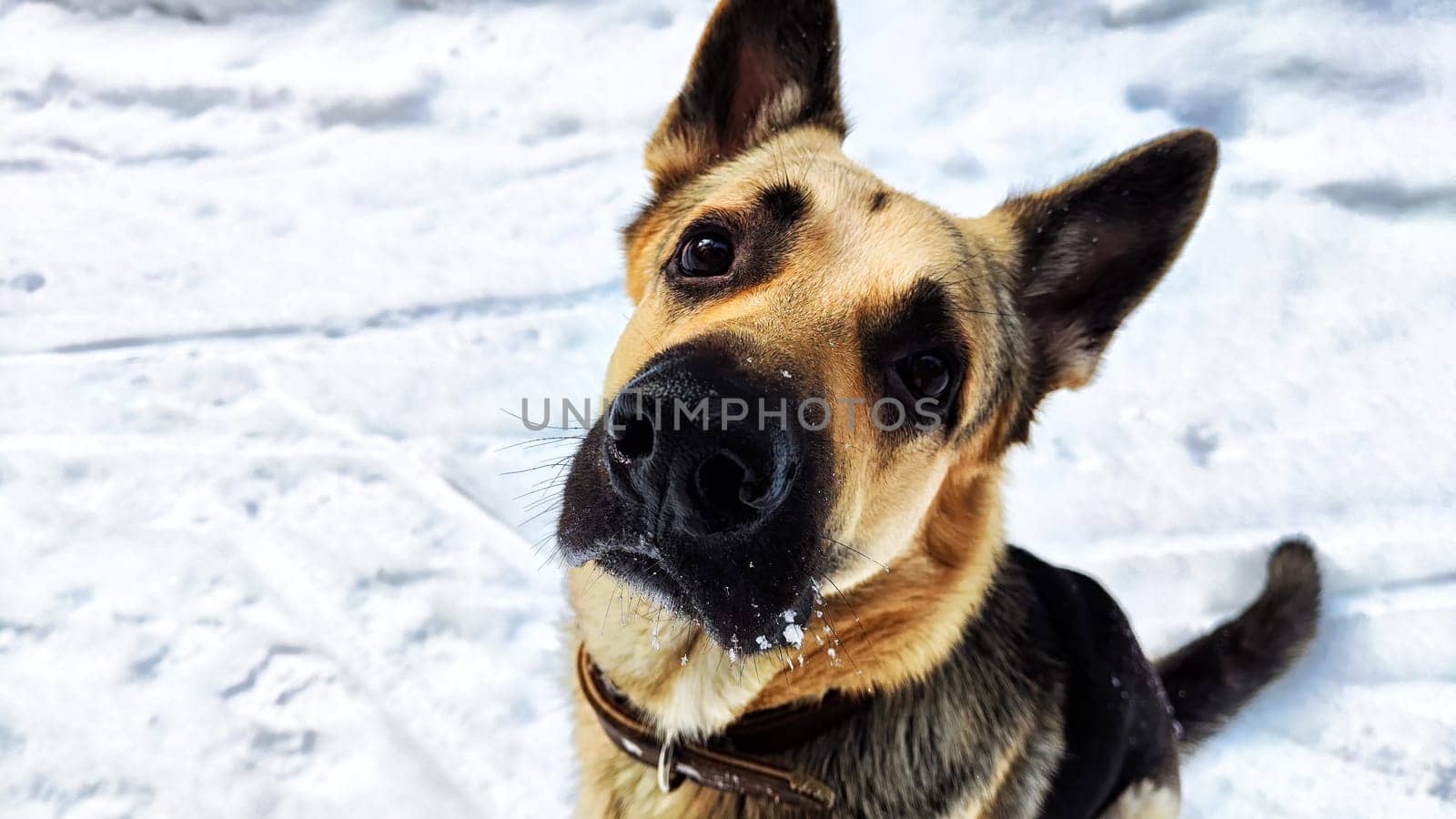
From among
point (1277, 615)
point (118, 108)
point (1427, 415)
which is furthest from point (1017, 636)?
point (118, 108)

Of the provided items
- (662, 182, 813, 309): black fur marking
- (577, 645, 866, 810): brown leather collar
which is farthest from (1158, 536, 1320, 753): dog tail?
(662, 182, 813, 309): black fur marking

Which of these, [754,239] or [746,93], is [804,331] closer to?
[754,239]

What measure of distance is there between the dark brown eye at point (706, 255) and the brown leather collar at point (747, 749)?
47.2 inches

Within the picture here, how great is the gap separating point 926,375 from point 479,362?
2.92 meters

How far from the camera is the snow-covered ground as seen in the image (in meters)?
3.11

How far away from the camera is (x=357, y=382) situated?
4.21 m

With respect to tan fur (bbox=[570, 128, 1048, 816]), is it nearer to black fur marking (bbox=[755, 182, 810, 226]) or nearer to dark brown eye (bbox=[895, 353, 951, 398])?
black fur marking (bbox=[755, 182, 810, 226])

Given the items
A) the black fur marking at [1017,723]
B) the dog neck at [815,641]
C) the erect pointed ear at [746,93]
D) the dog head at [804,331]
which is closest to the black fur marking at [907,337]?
the dog head at [804,331]

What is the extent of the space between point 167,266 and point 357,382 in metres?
1.52

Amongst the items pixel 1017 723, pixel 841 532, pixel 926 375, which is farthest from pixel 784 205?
pixel 1017 723

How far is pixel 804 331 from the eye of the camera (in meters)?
1.93

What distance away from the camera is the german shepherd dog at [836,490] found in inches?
66.8

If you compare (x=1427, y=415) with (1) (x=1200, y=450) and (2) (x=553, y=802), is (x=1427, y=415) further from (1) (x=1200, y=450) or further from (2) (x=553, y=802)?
(2) (x=553, y=802)

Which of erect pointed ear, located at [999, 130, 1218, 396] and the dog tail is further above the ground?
Answer: erect pointed ear, located at [999, 130, 1218, 396]
